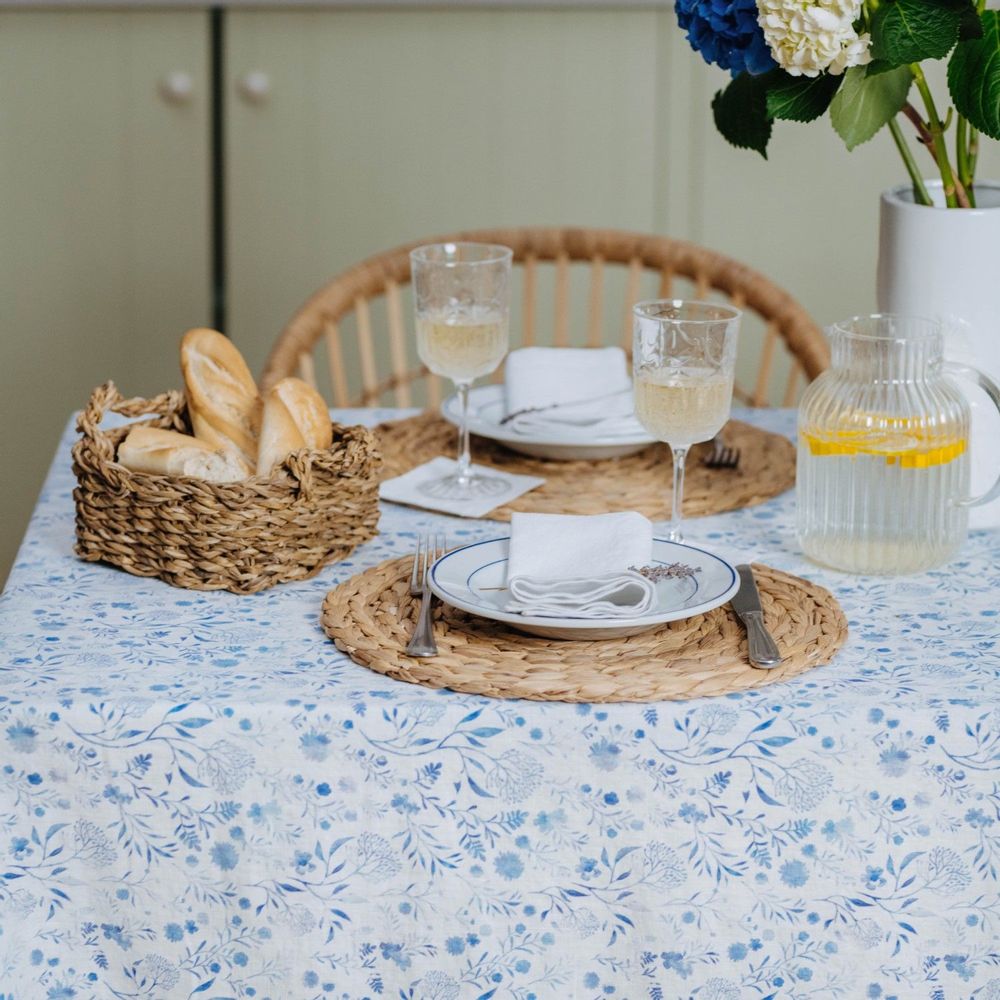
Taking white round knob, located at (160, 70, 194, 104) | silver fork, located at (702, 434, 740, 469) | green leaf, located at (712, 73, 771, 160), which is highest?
white round knob, located at (160, 70, 194, 104)

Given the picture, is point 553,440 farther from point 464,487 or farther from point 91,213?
point 91,213

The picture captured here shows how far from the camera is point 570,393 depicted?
139 centimetres

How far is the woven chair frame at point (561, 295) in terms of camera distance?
5.78 ft

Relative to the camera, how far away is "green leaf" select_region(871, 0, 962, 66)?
97 cm

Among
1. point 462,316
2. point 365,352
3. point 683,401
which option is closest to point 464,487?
point 462,316

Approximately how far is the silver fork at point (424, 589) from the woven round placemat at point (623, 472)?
119mm

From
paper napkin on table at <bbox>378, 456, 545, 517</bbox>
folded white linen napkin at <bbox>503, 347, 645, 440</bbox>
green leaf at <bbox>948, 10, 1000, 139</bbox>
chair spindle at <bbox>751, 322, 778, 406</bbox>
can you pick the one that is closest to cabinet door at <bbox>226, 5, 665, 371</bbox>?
chair spindle at <bbox>751, 322, 778, 406</bbox>

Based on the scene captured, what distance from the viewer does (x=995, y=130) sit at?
3.34ft

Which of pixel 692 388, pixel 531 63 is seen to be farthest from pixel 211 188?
pixel 692 388

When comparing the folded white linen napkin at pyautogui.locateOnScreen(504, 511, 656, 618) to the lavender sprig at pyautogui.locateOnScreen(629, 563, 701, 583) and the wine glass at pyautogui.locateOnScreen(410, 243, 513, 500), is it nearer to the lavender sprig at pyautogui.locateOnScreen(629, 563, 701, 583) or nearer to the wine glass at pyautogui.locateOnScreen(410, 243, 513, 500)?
the lavender sprig at pyautogui.locateOnScreen(629, 563, 701, 583)

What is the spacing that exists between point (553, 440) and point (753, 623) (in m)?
0.42

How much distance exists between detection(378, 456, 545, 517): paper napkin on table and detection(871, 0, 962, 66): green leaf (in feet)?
1.54

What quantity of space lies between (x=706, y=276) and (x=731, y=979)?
119 centimetres

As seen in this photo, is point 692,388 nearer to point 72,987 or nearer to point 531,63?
point 72,987
